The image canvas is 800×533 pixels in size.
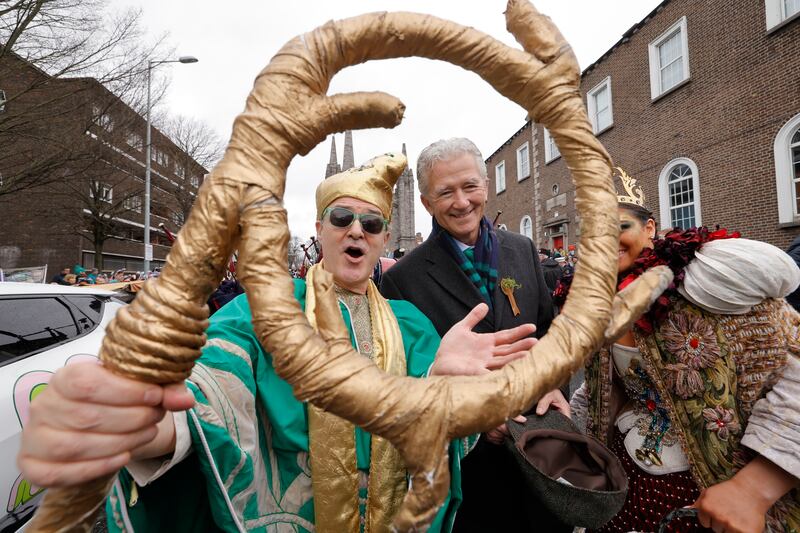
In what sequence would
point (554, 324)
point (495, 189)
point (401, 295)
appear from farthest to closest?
point (495, 189) → point (401, 295) → point (554, 324)

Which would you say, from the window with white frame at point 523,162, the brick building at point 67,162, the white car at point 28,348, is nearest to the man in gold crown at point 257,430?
the white car at point 28,348

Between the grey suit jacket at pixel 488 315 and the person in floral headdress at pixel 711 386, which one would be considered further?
the grey suit jacket at pixel 488 315

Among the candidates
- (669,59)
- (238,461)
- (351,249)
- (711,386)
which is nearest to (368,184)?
(351,249)

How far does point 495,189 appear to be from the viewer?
23.5 m

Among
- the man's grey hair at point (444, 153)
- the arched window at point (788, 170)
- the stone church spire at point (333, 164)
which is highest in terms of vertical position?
the stone church spire at point (333, 164)

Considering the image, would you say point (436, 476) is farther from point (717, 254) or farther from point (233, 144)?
point (717, 254)

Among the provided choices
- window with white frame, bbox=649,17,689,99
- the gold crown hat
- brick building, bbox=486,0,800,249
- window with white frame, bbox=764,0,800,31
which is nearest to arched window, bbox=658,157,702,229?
brick building, bbox=486,0,800,249

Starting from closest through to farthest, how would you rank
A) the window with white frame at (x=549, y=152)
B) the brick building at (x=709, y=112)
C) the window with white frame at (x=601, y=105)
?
the brick building at (x=709, y=112) < the window with white frame at (x=601, y=105) < the window with white frame at (x=549, y=152)

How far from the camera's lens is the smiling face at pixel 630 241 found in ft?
5.71

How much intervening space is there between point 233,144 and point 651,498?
210cm

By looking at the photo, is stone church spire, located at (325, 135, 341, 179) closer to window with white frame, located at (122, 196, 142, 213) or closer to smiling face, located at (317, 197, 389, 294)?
window with white frame, located at (122, 196, 142, 213)

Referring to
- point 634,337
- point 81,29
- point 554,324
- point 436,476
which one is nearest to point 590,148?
point 554,324

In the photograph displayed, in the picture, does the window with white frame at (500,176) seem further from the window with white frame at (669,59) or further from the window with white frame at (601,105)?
the window with white frame at (669,59)

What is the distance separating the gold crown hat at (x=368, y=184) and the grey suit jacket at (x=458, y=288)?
0.47 m
